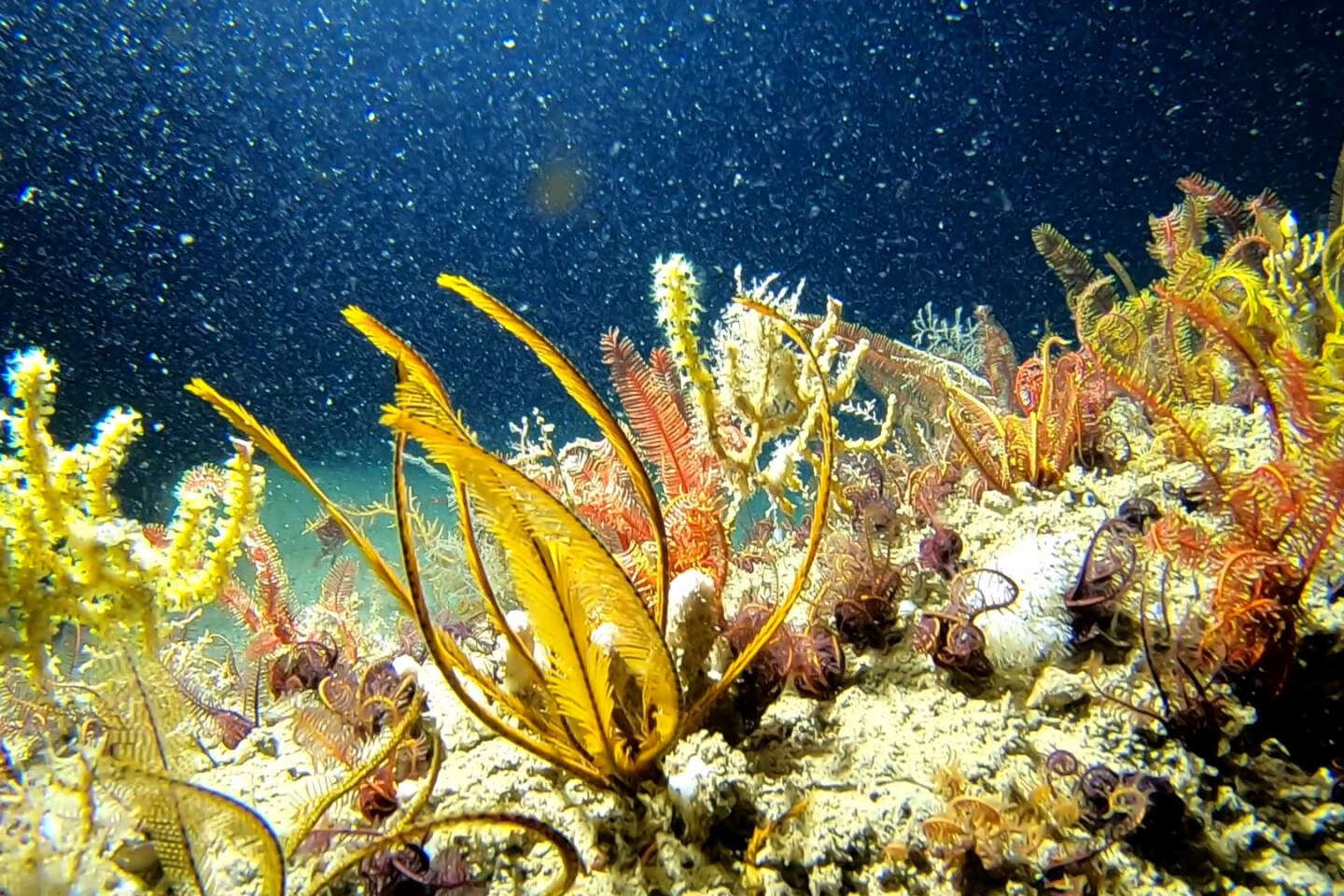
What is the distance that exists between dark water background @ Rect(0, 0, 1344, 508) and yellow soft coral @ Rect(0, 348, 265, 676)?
1378cm

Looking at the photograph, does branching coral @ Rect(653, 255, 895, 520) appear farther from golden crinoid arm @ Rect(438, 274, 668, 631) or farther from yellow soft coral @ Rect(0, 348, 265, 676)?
yellow soft coral @ Rect(0, 348, 265, 676)

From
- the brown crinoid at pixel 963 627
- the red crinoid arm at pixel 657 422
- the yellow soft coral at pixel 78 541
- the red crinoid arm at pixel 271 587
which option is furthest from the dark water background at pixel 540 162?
the brown crinoid at pixel 963 627

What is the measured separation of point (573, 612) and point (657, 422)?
1138 millimetres

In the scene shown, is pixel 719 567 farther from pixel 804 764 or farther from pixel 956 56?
pixel 956 56

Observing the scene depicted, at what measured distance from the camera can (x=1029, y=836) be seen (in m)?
1.48

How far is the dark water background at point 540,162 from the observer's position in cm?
1527

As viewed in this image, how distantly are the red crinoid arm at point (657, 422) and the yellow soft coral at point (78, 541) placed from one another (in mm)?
1310

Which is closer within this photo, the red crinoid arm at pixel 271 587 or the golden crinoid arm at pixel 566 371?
the golden crinoid arm at pixel 566 371

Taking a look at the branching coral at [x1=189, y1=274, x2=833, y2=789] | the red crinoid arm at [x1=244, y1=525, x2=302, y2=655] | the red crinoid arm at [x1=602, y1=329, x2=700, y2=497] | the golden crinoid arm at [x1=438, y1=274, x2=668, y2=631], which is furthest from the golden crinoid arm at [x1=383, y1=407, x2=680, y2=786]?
the red crinoid arm at [x1=244, y1=525, x2=302, y2=655]

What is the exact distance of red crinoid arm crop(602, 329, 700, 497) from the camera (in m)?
2.50

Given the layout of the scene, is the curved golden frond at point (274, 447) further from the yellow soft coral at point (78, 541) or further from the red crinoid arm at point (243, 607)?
the red crinoid arm at point (243, 607)

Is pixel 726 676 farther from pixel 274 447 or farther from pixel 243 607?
pixel 243 607

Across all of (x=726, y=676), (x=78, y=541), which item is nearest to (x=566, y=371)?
(x=726, y=676)

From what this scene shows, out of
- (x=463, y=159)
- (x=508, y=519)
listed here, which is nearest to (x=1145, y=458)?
(x=508, y=519)
